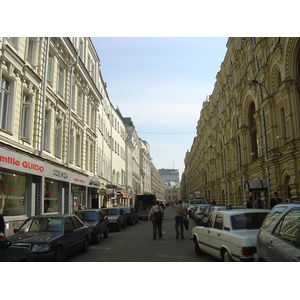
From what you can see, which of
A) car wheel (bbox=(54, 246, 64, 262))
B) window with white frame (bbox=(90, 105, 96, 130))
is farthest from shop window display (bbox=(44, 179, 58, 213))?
window with white frame (bbox=(90, 105, 96, 130))

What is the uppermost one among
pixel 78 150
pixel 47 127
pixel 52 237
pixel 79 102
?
pixel 79 102

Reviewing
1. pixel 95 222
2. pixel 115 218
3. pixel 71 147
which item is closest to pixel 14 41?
pixel 95 222

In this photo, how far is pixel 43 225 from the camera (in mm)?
9461

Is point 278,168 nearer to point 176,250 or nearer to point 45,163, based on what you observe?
point 176,250

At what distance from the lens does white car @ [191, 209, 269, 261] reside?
650 cm

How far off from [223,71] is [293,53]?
21.7 metres

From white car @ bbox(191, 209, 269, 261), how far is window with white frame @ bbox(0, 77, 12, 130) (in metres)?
9.75

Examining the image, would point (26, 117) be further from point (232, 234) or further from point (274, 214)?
point (274, 214)

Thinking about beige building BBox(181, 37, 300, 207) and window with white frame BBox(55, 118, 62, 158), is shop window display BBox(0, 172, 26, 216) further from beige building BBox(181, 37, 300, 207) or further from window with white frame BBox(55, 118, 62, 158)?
beige building BBox(181, 37, 300, 207)

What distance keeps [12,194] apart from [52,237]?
6585 mm

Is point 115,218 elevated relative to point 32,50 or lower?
lower

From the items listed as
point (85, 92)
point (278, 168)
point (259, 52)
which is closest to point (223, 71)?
point (259, 52)

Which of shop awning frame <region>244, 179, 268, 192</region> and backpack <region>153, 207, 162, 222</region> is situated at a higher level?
shop awning frame <region>244, 179, 268, 192</region>

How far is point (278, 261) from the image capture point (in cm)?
457
